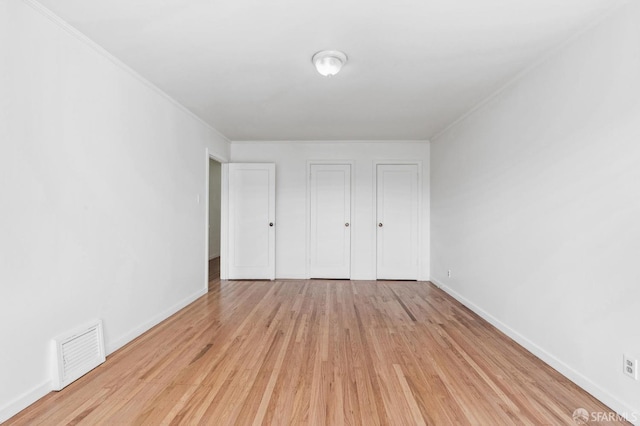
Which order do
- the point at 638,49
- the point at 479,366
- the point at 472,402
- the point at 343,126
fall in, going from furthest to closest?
the point at 343,126, the point at 479,366, the point at 472,402, the point at 638,49

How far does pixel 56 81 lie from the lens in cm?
206

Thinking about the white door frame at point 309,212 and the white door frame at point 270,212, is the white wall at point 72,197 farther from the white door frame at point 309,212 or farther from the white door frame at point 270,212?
the white door frame at point 309,212

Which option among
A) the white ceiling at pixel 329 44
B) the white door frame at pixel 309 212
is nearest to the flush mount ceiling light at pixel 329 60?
the white ceiling at pixel 329 44

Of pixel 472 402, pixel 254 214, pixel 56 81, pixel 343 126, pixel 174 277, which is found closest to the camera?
pixel 472 402

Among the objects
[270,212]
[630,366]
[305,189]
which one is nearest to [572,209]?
→ [630,366]

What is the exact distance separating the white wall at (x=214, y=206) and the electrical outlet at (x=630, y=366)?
733 centimetres

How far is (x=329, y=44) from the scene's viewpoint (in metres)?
2.29

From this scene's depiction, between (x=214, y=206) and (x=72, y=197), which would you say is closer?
(x=72, y=197)

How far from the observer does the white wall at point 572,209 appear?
70.7 inches

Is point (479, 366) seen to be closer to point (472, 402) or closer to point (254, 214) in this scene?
point (472, 402)

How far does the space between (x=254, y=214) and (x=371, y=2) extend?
3992 millimetres

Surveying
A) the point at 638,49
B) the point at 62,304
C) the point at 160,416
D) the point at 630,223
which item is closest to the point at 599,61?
the point at 638,49

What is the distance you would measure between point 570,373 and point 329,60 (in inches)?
115

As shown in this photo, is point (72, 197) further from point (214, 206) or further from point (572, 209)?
point (214, 206)
